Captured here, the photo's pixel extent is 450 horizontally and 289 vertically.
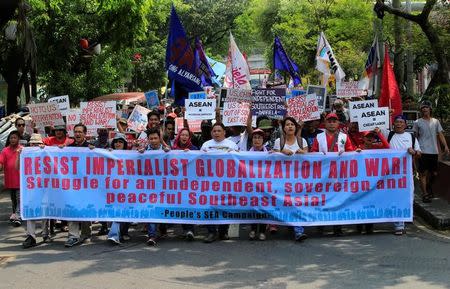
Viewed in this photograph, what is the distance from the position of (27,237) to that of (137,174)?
1.64 meters

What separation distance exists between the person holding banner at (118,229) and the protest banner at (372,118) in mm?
3406

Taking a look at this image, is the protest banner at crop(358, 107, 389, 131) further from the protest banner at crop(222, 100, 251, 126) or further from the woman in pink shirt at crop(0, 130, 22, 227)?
the woman in pink shirt at crop(0, 130, 22, 227)

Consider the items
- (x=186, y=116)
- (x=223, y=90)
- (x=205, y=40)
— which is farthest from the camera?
(x=205, y=40)

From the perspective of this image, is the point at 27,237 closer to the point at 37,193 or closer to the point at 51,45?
the point at 37,193

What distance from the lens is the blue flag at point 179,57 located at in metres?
11.0

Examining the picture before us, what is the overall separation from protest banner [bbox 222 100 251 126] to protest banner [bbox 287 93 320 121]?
2.41 feet

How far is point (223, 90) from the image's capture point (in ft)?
34.4

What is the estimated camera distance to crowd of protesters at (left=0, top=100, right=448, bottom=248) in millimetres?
7914

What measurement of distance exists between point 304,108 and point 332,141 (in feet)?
3.13

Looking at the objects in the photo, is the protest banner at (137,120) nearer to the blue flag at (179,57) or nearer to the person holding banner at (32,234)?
the blue flag at (179,57)

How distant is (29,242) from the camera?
7.70 m

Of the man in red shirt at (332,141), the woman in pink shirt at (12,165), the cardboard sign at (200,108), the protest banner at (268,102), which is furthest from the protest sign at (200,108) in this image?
the woman in pink shirt at (12,165)

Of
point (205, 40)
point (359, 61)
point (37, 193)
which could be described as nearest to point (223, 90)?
point (37, 193)

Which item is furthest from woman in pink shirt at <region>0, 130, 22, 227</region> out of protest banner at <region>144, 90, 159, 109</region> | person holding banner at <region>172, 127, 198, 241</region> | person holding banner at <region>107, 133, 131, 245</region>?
protest banner at <region>144, 90, 159, 109</region>
